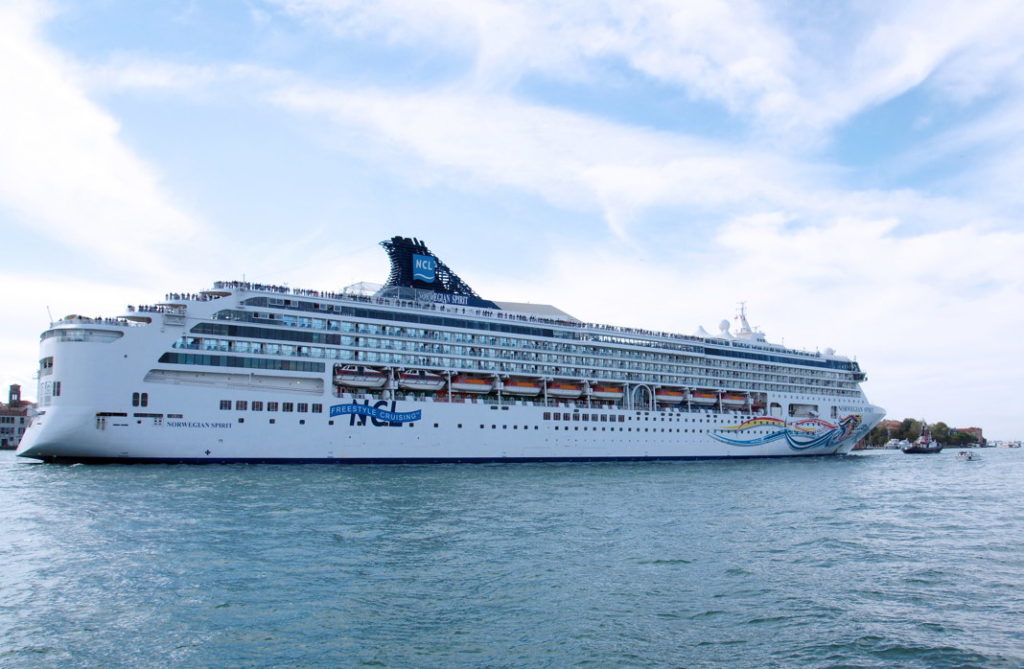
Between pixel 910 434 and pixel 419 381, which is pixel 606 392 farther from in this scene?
pixel 910 434

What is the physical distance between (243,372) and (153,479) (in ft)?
39.3

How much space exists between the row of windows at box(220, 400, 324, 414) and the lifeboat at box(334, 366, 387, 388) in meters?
3.11

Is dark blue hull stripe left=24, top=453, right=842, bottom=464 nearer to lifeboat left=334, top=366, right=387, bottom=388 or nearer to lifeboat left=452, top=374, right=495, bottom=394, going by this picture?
lifeboat left=334, top=366, right=387, bottom=388

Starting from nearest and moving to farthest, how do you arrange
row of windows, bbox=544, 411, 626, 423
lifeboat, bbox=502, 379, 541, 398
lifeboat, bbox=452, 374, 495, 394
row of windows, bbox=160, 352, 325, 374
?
row of windows, bbox=160, 352, 325, 374 < lifeboat, bbox=452, 374, 495, 394 < row of windows, bbox=544, 411, 626, 423 < lifeboat, bbox=502, 379, 541, 398

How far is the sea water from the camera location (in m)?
12.5

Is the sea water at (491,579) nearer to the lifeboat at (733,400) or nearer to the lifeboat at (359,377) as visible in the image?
the lifeboat at (359,377)

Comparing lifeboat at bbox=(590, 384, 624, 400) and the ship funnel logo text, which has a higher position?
the ship funnel logo text

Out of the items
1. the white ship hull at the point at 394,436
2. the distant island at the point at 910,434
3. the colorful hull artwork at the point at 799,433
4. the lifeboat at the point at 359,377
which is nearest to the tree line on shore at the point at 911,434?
the distant island at the point at 910,434

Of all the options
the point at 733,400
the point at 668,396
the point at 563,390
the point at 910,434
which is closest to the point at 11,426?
the point at 563,390

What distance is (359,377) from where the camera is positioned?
49.5m

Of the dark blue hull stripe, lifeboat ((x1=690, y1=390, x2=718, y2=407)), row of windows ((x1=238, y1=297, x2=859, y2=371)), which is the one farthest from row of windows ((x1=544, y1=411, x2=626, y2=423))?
lifeboat ((x1=690, y1=390, x2=718, y2=407))

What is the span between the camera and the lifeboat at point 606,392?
6100cm

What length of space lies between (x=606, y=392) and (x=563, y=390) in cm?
488

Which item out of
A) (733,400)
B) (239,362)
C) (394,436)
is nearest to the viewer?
(239,362)
